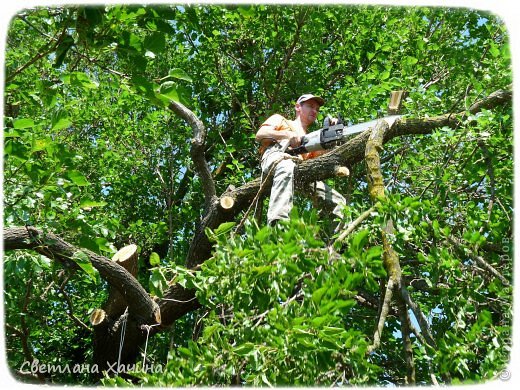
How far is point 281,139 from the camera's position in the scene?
20.0 feet

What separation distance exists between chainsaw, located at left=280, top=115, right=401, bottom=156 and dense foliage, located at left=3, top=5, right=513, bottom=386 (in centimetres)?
35

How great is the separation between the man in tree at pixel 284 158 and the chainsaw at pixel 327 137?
5cm

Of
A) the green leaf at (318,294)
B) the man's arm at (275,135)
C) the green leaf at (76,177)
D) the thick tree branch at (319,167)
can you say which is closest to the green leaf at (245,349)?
the green leaf at (318,294)

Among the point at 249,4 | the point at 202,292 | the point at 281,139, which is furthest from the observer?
the point at 281,139

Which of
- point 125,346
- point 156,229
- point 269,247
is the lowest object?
point 125,346

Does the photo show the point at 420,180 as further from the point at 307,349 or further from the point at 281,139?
the point at 307,349

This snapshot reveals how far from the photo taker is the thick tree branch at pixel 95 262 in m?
5.25

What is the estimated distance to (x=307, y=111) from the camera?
21.3ft

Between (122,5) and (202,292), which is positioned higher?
(122,5)

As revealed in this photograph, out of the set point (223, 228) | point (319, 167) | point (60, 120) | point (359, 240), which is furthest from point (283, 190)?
point (359, 240)

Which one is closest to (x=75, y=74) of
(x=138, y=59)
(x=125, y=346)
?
(x=138, y=59)

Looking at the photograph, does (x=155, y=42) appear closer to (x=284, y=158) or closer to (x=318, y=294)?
(x=318, y=294)

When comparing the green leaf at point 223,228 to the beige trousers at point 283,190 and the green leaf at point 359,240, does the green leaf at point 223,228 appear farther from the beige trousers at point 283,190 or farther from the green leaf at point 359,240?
the beige trousers at point 283,190

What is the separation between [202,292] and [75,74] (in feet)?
4.60
